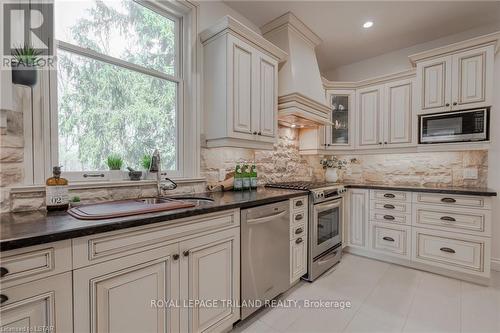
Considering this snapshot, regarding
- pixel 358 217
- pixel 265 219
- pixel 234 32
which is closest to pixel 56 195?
pixel 265 219

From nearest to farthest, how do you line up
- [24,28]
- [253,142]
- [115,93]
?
[24,28] → [115,93] → [253,142]

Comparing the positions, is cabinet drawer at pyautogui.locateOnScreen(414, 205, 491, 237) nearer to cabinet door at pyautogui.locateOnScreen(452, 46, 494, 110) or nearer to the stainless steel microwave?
the stainless steel microwave

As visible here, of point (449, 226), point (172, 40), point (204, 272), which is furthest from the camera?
point (449, 226)

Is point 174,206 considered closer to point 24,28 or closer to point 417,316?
point 24,28

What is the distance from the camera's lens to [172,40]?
2145 millimetres

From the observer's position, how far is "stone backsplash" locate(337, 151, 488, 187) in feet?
9.09

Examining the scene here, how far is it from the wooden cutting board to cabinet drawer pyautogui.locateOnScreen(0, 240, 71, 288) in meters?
0.21

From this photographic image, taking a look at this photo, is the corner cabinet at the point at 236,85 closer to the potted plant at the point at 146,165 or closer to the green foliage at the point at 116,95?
the green foliage at the point at 116,95

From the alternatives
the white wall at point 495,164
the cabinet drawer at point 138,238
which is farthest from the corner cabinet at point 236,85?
the white wall at point 495,164

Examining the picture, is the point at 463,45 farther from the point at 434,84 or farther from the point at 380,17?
the point at 380,17

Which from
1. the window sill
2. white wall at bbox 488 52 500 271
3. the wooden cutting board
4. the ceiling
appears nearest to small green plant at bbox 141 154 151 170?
the window sill

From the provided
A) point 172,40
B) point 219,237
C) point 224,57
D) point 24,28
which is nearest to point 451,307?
point 219,237

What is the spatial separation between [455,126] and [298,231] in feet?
7.09

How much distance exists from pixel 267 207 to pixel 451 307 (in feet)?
5.95
